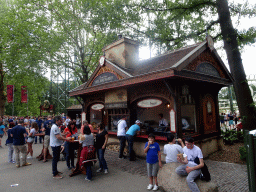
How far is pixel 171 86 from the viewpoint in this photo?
23.9 feet

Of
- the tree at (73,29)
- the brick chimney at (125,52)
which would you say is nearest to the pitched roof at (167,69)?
the brick chimney at (125,52)

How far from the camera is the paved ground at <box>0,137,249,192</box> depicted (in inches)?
207

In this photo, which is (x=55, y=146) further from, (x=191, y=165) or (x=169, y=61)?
A: (x=169, y=61)

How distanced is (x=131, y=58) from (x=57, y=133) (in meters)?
6.88

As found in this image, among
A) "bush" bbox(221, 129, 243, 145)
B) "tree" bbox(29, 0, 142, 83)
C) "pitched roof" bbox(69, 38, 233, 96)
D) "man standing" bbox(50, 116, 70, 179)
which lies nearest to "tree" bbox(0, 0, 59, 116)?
"tree" bbox(29, 0, 142, 83)

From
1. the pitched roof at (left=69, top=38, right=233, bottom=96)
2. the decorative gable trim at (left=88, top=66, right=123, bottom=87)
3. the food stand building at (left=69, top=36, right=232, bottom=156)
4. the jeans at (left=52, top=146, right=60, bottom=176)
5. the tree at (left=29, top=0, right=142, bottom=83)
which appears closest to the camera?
the jeans at (left=52, top=146, right=60, bottom=176)

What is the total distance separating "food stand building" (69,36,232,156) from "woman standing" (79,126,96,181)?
10.4ft

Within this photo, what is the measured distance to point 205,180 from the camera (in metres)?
4.23

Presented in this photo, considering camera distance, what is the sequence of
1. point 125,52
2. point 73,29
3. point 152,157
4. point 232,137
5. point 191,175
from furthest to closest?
1. point 73,29
2. point 232,137
3. point 125,52
4. point 152,157
5. point 191,175

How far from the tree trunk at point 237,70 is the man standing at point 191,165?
229 inches

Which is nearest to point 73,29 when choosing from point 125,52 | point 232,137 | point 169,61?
point 125,52

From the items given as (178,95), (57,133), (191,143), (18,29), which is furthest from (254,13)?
(18,29)

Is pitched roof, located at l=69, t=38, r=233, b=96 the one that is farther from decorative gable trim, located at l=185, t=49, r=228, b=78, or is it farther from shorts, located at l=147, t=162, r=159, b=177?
shorts, located at l=147, t=162, r=159, b=177

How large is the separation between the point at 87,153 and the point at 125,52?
7040 mm
